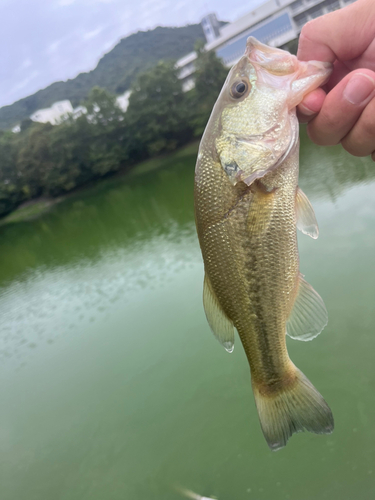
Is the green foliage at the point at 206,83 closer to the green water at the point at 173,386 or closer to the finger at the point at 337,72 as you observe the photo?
the green water at the point at 173,386

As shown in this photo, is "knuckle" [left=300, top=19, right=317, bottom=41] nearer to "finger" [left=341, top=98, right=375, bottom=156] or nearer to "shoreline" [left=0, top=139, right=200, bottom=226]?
"finger" [left=341, top=98, right=375, bottom=156]

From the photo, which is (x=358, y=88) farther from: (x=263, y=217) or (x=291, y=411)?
(x=291, y=411)

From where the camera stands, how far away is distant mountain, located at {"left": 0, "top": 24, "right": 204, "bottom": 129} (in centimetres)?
7625

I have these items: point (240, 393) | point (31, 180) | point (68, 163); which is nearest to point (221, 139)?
point (240, 393)

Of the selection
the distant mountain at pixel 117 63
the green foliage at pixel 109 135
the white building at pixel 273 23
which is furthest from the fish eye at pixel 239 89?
the distant mountain at pixel 117 63

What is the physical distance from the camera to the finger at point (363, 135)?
4.70ft

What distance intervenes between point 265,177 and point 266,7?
37.5m

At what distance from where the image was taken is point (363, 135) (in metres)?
1.53

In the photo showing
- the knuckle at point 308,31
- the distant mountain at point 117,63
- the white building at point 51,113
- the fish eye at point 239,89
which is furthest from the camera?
the distant mountain at point 117,63

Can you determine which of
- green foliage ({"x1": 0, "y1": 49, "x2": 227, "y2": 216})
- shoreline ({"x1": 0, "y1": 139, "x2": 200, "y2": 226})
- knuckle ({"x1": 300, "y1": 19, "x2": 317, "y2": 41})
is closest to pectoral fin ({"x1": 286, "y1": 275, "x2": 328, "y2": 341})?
knuckle ({"x1": 300, "y1": 19, "x2": 317, "y2": 41})

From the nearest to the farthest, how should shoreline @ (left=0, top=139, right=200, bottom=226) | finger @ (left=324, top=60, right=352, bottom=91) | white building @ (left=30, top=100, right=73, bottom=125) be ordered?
finger @ (left=324, top=60, right=352, bottom=91), shoreline @ (left=0, top=139, right=200, bottom=226), white building @ (left=30, top=100, right=73, bottom=125)

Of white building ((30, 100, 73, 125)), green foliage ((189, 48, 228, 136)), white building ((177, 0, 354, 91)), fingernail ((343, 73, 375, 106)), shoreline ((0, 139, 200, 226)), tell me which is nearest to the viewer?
fingernail ((343, 73, 375, 106))

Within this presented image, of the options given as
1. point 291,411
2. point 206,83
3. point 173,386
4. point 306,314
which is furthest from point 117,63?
point 291,411

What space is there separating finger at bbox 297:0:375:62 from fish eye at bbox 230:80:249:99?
1.34 ft
